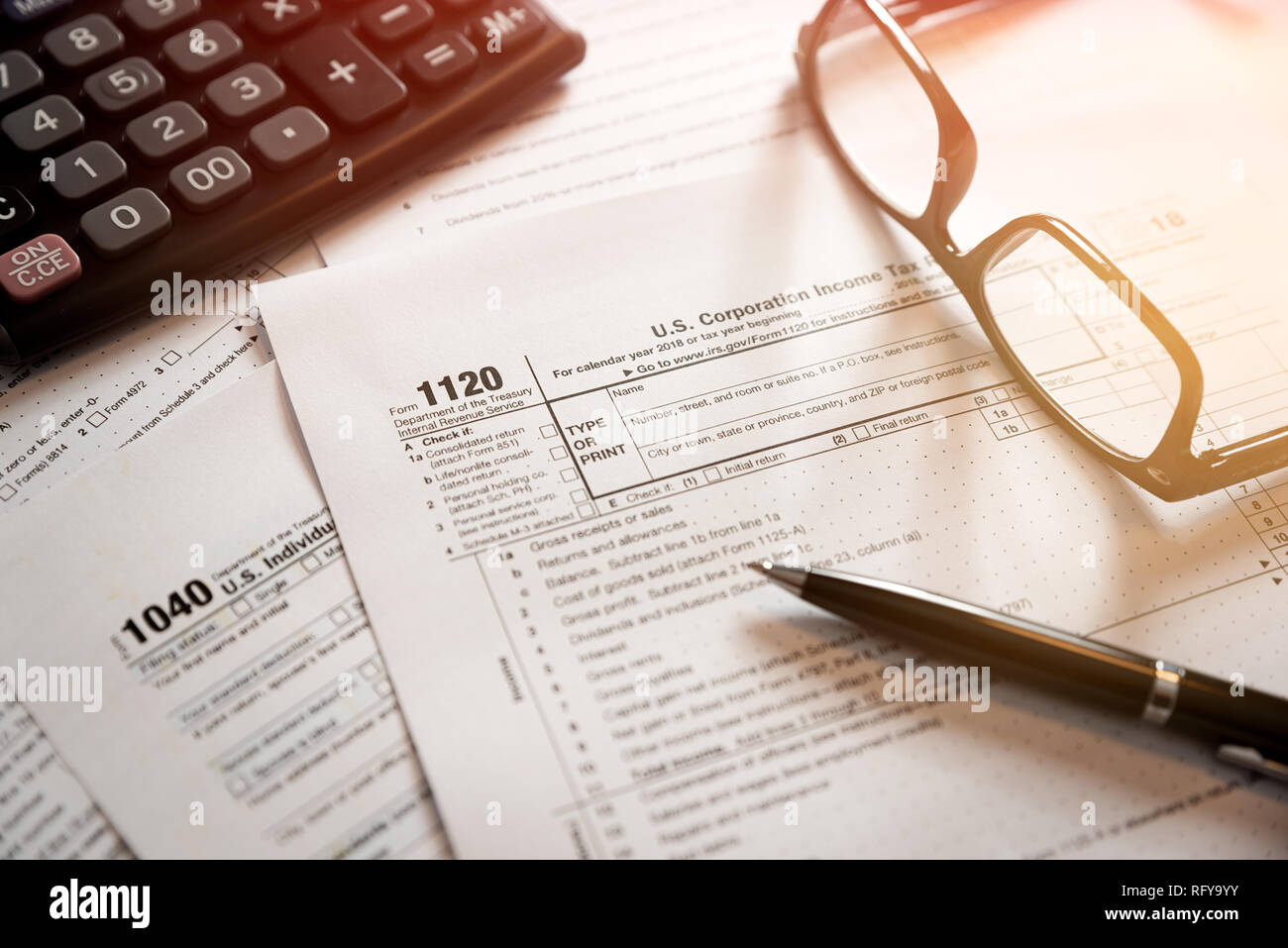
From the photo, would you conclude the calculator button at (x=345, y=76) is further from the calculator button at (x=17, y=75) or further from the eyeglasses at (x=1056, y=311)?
the eyeglasses at (x=1056, y=311)

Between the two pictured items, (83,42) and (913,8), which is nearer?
(83,42)

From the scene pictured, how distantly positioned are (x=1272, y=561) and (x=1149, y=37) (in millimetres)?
348

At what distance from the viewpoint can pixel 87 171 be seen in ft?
1.36

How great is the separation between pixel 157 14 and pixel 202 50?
33 mm

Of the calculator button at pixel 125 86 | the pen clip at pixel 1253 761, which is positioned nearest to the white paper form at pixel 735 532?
the pen clip at pixel 1253 761

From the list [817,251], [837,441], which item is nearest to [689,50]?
[817,251]

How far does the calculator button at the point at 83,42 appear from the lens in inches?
17.3

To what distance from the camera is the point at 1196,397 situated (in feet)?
1.16

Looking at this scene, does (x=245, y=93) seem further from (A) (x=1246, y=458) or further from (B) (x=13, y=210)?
(A) (x=1246, y=458)

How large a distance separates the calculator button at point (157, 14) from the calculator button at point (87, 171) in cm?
7

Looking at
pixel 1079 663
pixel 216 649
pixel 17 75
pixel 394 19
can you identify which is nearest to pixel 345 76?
pixel 394 19

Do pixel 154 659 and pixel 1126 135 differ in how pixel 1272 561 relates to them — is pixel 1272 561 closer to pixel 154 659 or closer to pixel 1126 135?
pixel 1126 135

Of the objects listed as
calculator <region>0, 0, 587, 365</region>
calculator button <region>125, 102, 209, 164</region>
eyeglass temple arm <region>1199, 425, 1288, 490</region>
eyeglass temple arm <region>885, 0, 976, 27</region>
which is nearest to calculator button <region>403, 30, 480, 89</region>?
calculator <region>0, 0, 587, 365</region>

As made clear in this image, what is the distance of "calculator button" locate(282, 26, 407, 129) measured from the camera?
0.45 metres
